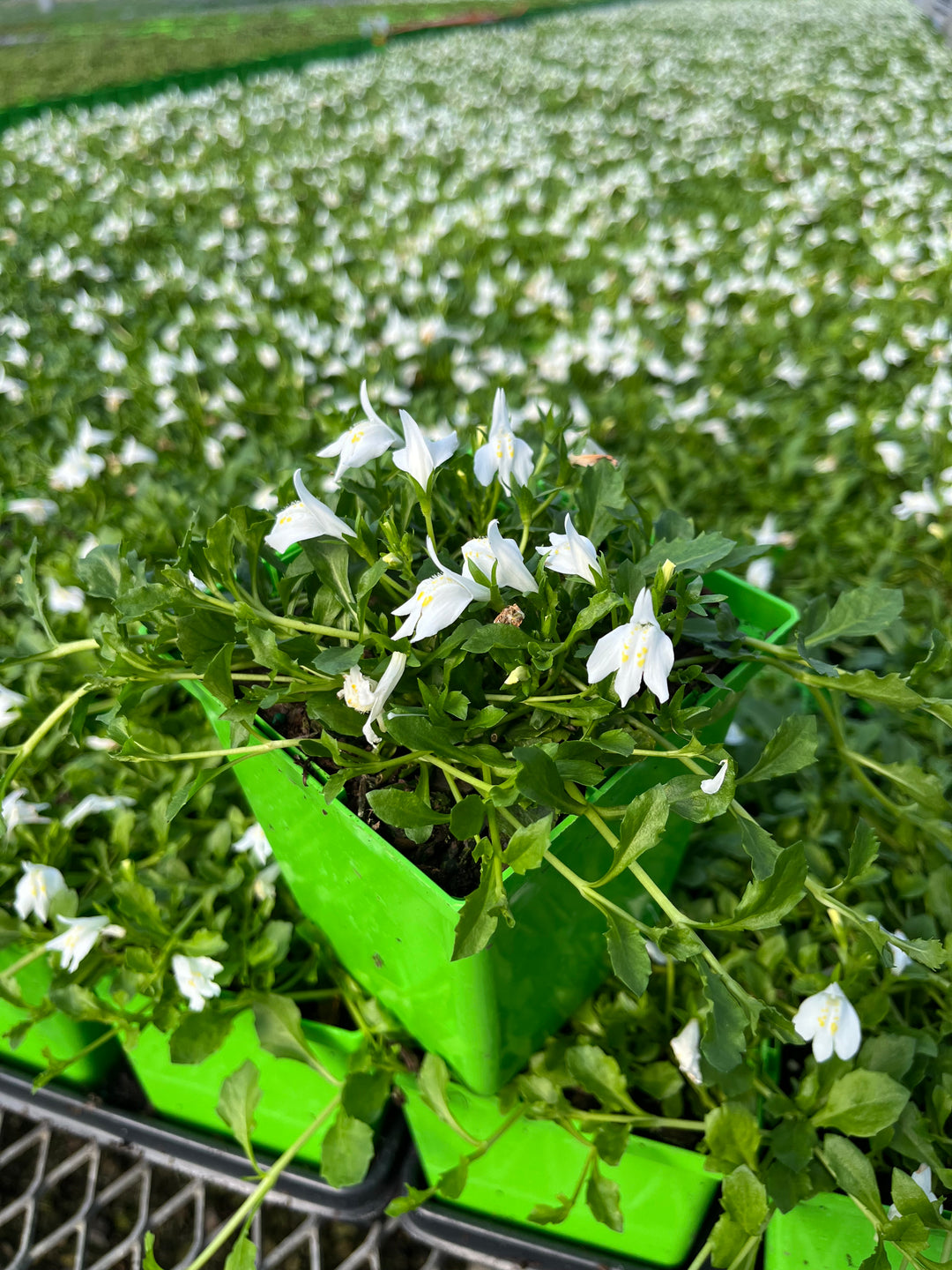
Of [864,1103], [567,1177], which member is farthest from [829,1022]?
[567,1177]

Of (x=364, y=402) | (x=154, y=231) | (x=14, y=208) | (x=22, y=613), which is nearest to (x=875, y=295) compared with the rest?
(x=364, y=402)

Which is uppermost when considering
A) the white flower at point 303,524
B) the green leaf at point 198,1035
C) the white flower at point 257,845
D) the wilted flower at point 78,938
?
the white flower at point 303,524

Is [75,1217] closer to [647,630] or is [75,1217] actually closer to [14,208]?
[647,630]

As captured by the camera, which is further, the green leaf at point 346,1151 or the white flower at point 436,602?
the green leaf at point 346,1151

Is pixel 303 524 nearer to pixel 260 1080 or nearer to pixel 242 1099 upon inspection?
pixel 242 1099

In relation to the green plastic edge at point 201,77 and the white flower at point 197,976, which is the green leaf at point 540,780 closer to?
the white flower at point 197,976

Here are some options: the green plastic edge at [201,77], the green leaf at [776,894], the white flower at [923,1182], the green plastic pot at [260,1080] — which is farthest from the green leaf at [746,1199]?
the green plastic edge at [201,77]
